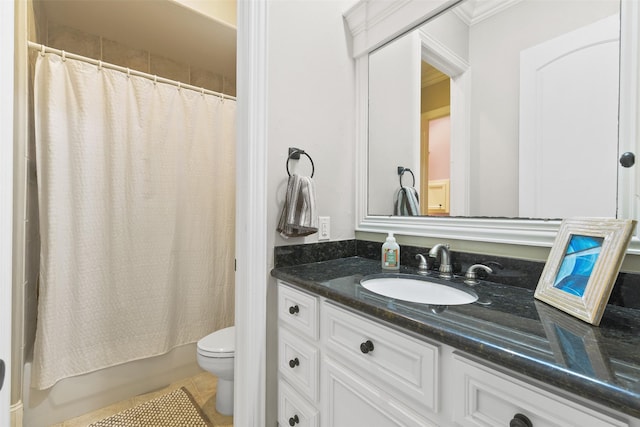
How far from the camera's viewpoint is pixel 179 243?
1.95 m

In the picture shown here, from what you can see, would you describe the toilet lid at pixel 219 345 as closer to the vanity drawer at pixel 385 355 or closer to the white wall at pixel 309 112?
the white wall at pixel 309 112

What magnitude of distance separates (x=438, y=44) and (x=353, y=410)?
A: 1429mm

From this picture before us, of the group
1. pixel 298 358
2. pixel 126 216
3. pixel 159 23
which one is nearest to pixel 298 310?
pixel 298 358

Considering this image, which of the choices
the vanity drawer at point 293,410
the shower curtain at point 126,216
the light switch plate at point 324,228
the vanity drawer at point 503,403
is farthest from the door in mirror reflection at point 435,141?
the shower curtain at point 126,216

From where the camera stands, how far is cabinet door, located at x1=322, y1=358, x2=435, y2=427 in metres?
0.72

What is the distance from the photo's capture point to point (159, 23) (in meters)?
1.92

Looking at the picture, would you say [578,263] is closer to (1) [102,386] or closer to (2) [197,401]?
→ (2) [197,401]

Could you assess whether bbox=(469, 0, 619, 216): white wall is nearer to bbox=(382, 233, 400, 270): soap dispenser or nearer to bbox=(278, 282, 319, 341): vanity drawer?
bbox=(382, 233, 400, 270): soap dispenser

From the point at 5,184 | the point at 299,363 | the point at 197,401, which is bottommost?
the point at 197,401

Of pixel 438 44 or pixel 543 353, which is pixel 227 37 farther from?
pixel 543 353

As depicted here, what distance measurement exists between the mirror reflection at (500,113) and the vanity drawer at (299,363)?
738 millimetres

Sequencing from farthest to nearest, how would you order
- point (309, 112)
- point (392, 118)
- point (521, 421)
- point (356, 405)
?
point (392, 118)
point (309, 112)
point (356, 405)
point (521, 421)

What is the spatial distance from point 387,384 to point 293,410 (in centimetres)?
53

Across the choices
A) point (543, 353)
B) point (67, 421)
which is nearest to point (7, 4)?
point (543, 353)
